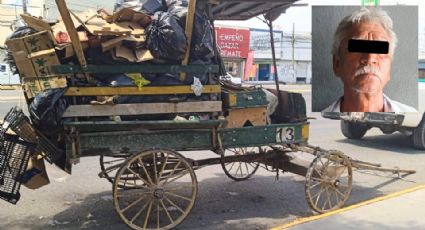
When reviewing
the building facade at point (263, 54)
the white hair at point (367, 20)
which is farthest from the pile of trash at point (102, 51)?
the building facade at point (263, 54)

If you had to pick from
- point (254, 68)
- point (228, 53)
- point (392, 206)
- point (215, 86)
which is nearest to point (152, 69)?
point (215, 86)

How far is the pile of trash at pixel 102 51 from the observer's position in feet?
15.1

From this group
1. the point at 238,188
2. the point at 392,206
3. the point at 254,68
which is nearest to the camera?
the point at 392,206

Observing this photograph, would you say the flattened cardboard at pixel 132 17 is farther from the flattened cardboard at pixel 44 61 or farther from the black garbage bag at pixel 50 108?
the black garbage bag at pixel 50 108

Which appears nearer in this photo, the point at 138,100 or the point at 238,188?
the point at 138,100

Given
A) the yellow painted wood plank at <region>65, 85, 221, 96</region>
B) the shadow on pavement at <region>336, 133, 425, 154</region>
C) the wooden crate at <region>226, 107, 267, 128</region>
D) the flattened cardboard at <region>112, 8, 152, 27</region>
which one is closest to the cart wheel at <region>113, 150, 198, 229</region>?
the yellow painted wood plank at <region>65, 85, 221, 96</region>

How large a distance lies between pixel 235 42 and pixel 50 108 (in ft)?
124

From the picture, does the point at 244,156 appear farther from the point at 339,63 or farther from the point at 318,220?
the point at 339,63

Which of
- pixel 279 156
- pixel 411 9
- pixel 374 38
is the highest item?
pixel 411 9

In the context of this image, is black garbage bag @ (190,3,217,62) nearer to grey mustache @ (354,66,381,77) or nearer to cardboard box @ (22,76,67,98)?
cardboard box @ (22,76,67,98)

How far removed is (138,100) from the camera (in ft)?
15.5

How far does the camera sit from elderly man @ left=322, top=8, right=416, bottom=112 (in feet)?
15.2

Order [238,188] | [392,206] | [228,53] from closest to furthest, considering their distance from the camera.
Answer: [392,206] < [238,188] < [228,53]

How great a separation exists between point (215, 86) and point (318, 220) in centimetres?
173
